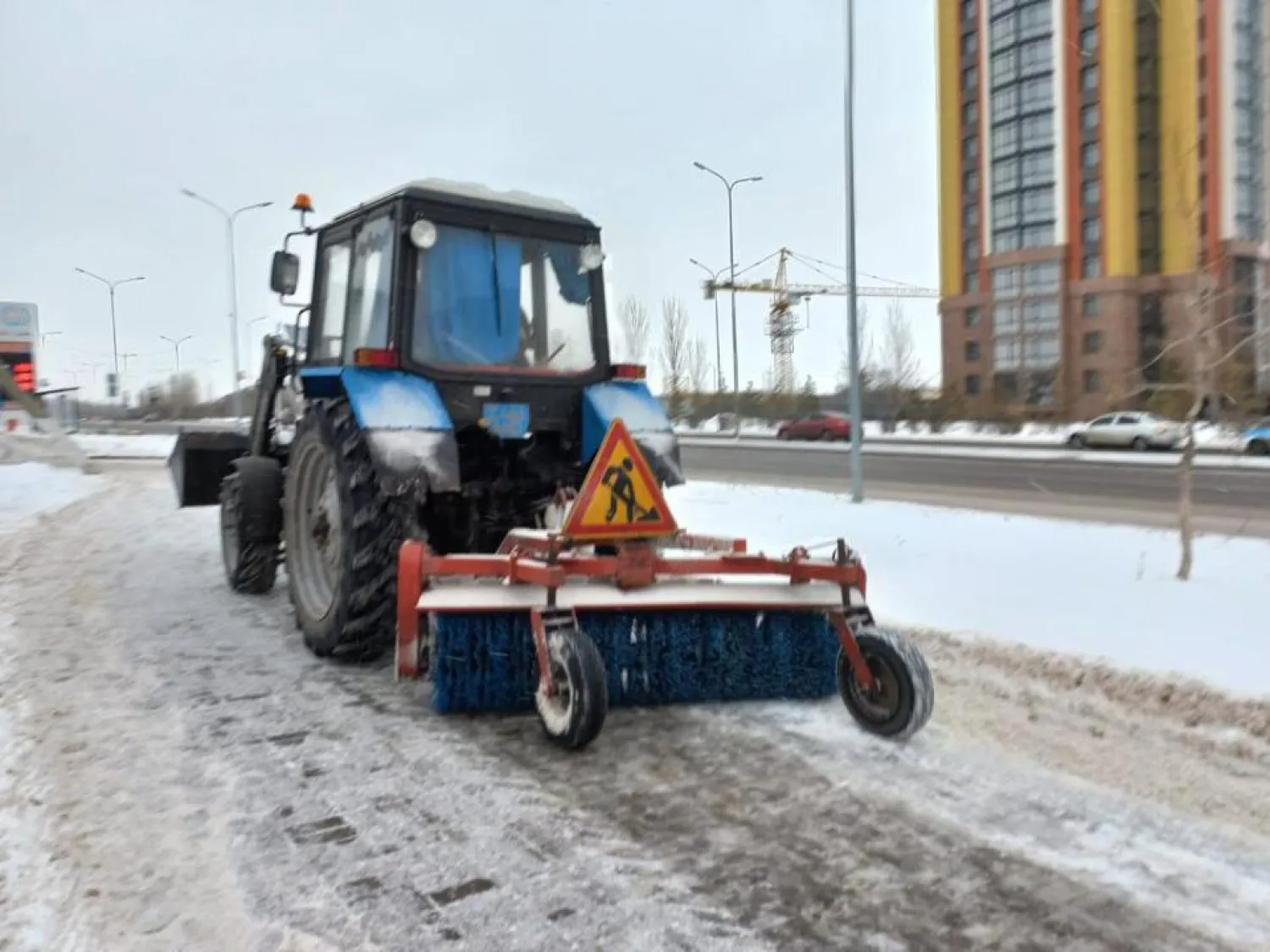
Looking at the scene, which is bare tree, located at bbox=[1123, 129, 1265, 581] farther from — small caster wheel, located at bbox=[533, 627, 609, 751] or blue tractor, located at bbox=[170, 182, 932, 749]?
small caster wheel, located at bbox=[533, 627, 609, 751]

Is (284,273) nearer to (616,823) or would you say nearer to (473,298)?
(473,298)

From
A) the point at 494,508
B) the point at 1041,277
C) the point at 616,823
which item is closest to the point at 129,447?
the point at 494,508

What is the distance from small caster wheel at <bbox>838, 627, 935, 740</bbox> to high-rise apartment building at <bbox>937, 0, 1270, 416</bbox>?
153 ft

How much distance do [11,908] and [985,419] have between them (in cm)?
4794

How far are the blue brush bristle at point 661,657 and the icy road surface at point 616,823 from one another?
5.1 inches

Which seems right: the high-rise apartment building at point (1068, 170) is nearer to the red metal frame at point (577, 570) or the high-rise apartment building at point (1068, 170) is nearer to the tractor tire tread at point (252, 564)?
the tractor tire tread at point (252, 564)

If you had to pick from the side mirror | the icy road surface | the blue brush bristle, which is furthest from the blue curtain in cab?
the blue brush bristle

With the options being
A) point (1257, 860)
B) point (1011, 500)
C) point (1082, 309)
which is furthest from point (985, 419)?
point (1257, 860)

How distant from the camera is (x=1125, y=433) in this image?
34531 mm

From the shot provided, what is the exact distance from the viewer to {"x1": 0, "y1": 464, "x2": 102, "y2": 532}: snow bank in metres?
15.3

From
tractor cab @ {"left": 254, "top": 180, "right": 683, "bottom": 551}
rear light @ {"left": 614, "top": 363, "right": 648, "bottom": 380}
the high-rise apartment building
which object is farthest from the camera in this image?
the high-rise apartment building

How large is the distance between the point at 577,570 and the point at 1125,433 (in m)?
34.3

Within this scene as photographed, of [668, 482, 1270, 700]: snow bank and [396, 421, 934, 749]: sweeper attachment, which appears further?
[668, 482, 1270, 700]: snow bank

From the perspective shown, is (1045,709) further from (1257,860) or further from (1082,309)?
(1082,309)
